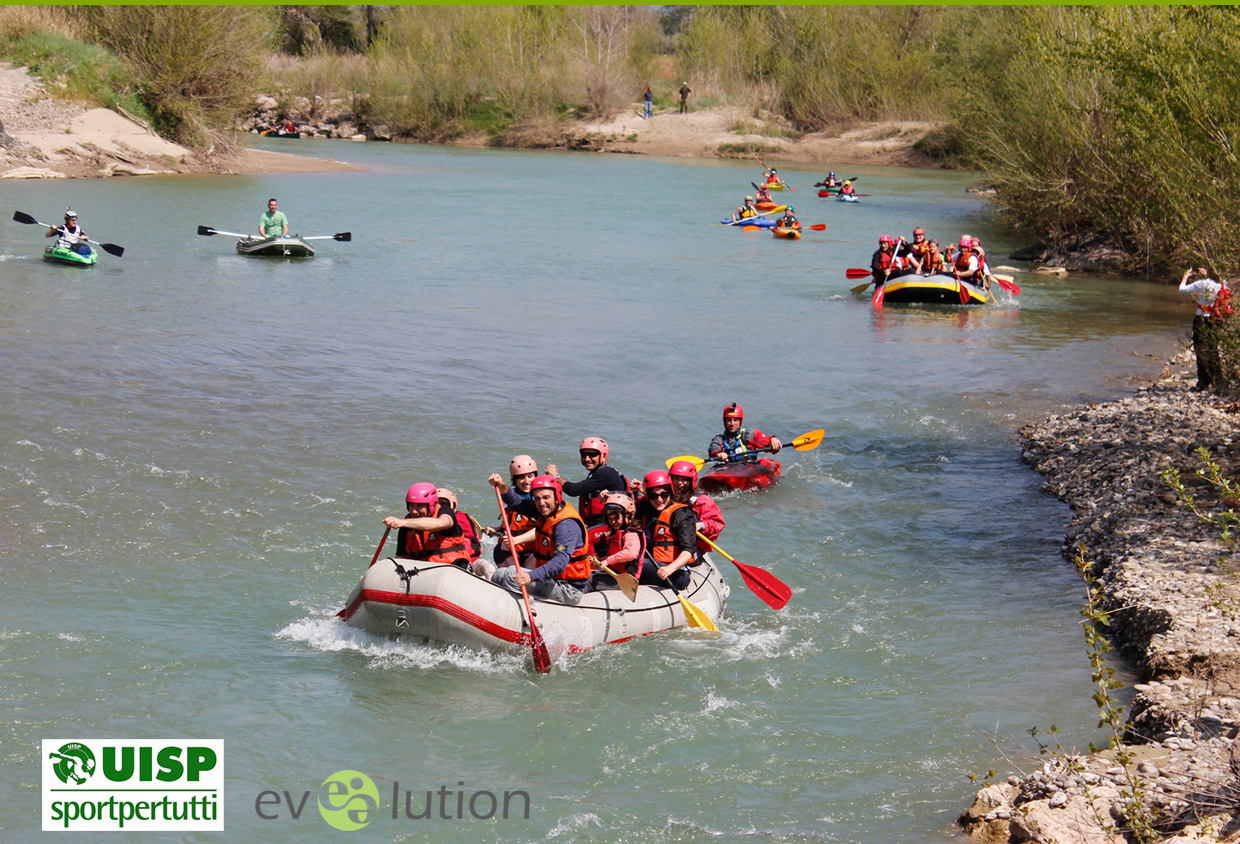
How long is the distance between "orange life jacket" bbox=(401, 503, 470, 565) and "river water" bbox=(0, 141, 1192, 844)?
667mm

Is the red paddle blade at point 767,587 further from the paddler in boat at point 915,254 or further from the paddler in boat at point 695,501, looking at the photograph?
the paddler in boat at point 915,254

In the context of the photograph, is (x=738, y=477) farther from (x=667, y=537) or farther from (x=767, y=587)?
(x=667, y=537)

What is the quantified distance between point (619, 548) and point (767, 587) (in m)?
1.28

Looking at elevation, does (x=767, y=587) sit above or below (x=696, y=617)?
above

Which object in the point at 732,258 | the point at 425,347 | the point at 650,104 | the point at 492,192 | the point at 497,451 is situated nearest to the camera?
the point at 497,451

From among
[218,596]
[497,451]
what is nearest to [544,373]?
[497,451]

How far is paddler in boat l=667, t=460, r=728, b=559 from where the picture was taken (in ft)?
29.3

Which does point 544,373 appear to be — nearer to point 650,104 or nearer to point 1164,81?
point 1164,81

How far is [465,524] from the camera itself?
28.1ft

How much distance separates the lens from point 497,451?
1315cm

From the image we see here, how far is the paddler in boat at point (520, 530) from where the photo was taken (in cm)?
875

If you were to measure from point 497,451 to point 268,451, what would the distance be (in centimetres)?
249

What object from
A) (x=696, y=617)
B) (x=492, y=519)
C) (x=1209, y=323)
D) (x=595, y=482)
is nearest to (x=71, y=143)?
(x=492, y=519)

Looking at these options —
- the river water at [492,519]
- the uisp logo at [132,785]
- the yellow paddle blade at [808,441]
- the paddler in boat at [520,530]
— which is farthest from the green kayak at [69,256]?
the uisp logo at [132,785]
